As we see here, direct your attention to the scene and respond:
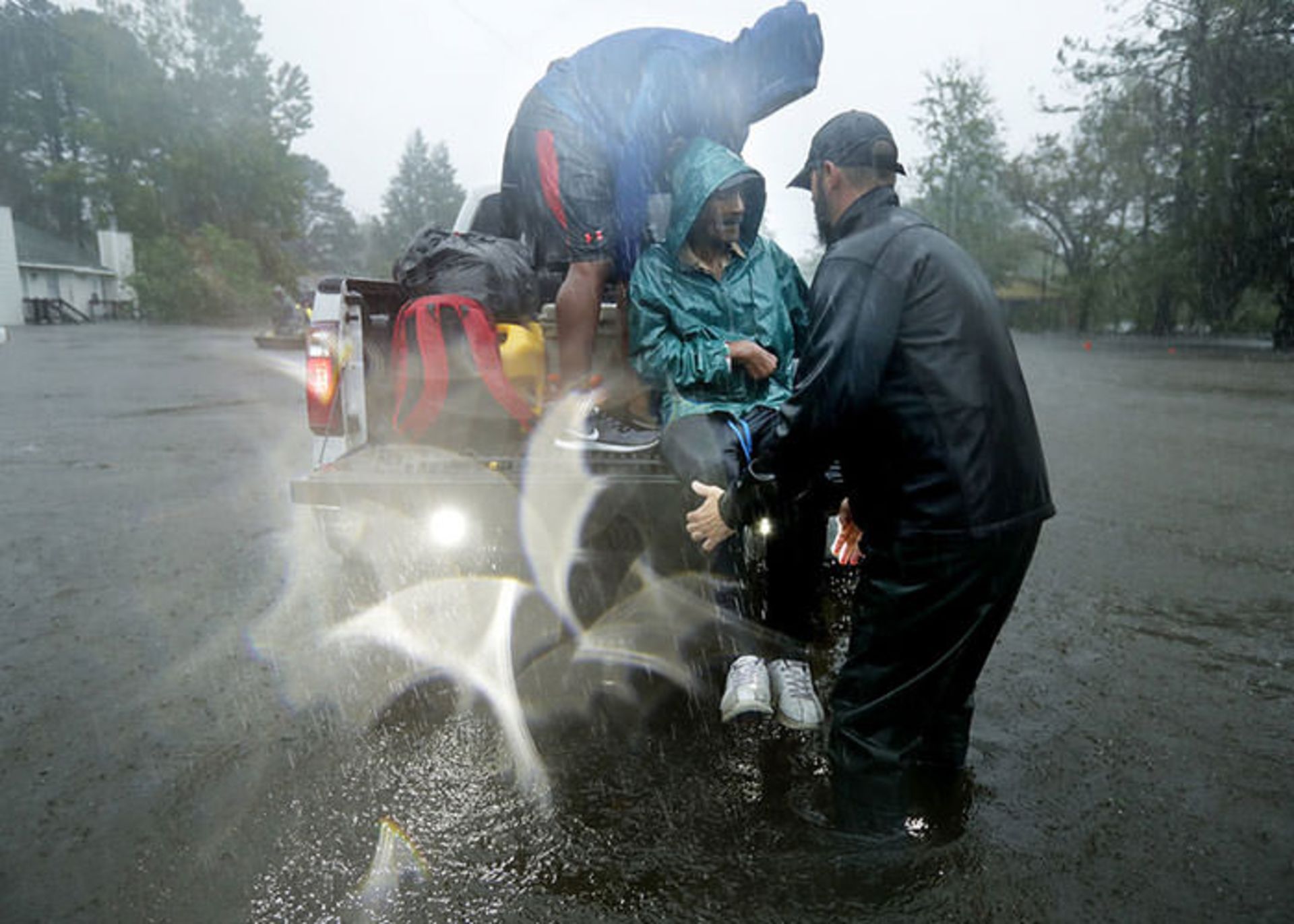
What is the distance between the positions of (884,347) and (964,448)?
0.32 metres

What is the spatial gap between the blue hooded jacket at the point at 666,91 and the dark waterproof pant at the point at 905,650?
238 cm

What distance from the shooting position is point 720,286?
11.5 feet

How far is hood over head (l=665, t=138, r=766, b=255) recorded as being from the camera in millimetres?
3309

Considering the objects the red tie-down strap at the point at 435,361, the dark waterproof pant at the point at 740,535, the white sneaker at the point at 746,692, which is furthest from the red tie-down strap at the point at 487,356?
the white sneaker at the point at 746,692

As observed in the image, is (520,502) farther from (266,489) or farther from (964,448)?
(266,489)

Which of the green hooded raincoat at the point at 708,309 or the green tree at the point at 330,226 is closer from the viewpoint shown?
the green hooded raincoat at the point at 708,309

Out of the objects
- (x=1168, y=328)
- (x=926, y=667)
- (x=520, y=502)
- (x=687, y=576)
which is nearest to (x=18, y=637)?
(x=520, y=502)

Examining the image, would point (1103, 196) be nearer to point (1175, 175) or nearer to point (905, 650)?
point (1175, 175)

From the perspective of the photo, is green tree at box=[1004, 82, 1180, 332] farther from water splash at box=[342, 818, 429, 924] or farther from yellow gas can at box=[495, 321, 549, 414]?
water splash at box=[342, 818, 429, 924]

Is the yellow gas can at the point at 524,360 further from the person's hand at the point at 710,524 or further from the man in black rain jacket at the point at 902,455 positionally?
the man in black rain jacket at the point at 902,455

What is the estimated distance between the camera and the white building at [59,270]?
4834cm

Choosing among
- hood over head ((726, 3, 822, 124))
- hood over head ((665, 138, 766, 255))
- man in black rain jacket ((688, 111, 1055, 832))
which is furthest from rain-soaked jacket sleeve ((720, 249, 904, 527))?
hood over head ((726, 3, 822, 124))

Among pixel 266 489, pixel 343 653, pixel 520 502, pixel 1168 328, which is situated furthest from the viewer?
pixel 1168 328

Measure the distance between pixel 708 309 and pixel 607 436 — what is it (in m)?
0.72
